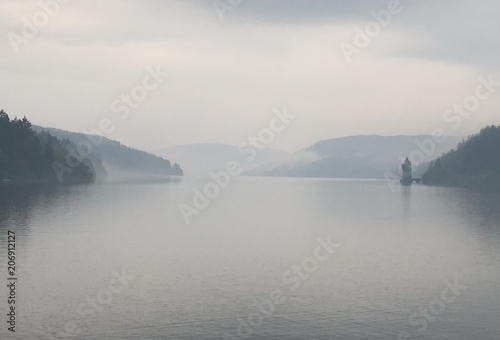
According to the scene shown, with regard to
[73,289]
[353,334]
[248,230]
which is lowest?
[353,334]

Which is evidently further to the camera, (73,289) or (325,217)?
(325,217)

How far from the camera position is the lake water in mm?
39125

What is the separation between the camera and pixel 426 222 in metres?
115

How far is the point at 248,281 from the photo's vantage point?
52812 mm

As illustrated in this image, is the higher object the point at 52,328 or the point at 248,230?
the point at 248,230

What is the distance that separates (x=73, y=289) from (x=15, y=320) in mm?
10185

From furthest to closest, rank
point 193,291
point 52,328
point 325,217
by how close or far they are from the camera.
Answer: point 325,217 < point 193,291 < point 52,328

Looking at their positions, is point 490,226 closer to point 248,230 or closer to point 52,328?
point 248,230

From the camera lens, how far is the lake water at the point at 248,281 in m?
39.1

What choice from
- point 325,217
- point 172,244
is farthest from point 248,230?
point 325,217

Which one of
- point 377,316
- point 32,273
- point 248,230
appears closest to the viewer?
point 377,316

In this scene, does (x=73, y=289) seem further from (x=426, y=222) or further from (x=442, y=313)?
(x=426, y=222)

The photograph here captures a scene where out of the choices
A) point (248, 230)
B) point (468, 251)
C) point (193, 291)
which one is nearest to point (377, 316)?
point (193, 291)

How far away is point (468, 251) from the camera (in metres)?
74.7
